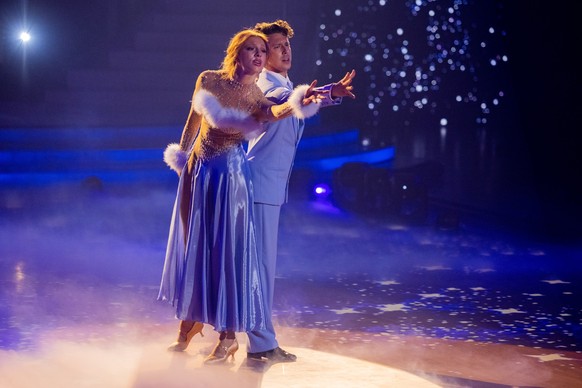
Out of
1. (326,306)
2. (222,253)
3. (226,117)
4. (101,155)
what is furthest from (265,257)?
(101,155)

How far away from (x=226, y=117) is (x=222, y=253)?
0.58m

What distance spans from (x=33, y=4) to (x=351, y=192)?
6.21m

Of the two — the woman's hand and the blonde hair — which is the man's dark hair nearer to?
the blonde hair

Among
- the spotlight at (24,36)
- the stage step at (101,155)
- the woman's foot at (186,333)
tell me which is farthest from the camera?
the spotlight at (24,36)

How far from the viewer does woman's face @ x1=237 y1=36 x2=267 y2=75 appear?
3811 millimetres

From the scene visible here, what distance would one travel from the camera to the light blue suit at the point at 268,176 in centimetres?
394

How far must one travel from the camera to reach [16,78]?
12867mm

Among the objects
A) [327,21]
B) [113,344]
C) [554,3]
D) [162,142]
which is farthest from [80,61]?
[113,344]

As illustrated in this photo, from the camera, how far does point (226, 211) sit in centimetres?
383

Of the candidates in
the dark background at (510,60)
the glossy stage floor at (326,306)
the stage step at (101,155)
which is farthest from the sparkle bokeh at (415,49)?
the glossy stage floor at (326,306)

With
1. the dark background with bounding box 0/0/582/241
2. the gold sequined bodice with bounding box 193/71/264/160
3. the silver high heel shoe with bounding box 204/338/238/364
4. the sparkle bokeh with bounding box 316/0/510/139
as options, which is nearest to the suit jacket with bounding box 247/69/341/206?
the gold sequined bodice with bounding box 193/71/264/160

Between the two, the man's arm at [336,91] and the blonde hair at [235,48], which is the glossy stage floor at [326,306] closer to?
the man's arm at [336,91]

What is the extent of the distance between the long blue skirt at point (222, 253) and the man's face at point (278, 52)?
0.41m

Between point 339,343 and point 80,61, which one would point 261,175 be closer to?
point 339,343
